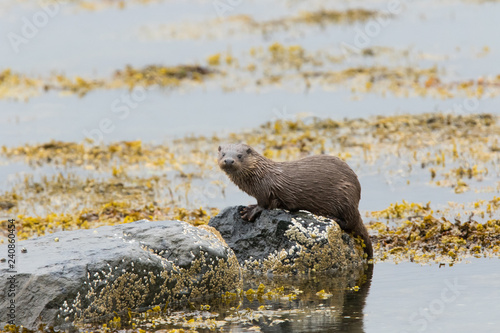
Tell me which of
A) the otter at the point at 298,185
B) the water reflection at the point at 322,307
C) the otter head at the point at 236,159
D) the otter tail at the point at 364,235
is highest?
the otter head at the point at 236,159

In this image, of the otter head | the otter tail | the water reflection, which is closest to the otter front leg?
the otter head

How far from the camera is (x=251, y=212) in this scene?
36.4ft

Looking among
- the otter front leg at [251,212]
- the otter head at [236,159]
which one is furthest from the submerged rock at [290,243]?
the otter head at [236,159]

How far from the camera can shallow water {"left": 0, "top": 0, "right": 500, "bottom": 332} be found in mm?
9344

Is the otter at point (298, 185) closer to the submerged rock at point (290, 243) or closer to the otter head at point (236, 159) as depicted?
the otter head at point (236, 159)


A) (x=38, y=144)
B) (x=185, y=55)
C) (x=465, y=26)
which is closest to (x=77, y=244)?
(x=38, y=144)

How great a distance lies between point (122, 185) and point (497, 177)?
681 cm

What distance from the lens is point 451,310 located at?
29.7 ft

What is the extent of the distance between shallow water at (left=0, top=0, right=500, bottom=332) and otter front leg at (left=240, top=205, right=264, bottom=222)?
1.59 metres

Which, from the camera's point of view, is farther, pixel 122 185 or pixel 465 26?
pixel 465 26

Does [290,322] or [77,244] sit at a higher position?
[77,244]

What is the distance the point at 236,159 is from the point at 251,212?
2.51ft

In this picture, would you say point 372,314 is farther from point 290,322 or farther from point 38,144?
point 38,144

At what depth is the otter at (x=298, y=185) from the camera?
10945 millimetres
